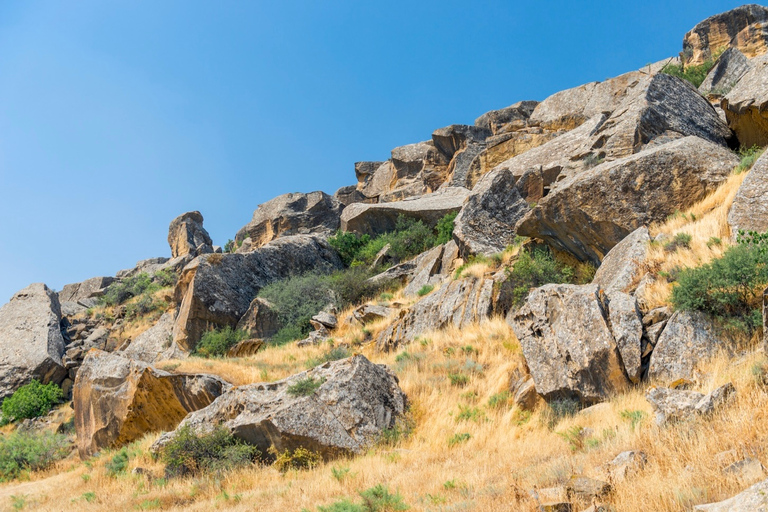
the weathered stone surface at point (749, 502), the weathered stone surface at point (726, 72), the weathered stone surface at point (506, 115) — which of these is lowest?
the weathered stone surface at point (749, 502)

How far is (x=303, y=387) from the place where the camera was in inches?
428

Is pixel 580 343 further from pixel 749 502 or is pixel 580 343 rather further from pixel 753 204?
pixel 749 502

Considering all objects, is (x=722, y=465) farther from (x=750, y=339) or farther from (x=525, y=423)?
(x=525, y=423)

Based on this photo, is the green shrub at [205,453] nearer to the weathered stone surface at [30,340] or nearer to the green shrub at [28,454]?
the green shrub at [28,454]

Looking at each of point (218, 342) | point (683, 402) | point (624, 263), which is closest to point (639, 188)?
point (624, 263)

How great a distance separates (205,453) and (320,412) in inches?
89.9

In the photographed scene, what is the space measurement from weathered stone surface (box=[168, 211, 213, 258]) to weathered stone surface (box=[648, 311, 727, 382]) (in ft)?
133

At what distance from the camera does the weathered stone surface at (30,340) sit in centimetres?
2655

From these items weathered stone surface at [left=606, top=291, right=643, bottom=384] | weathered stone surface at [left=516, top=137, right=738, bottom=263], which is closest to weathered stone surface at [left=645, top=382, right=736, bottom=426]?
weathered stone surface at [left=606, top=291, right=643, bottom=384]

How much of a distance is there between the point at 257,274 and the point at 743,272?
77.3ft

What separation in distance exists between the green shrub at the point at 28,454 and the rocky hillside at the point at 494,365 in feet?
0.23

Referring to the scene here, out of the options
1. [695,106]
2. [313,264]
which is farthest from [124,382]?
[695,106]

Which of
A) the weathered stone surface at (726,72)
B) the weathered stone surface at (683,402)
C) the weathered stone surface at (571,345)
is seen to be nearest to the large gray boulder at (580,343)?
the weathered stone surface at (571,345)

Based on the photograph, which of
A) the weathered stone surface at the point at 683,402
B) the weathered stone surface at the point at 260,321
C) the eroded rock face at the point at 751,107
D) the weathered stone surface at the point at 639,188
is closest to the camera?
the weathered stone surface at the point at 683,402
